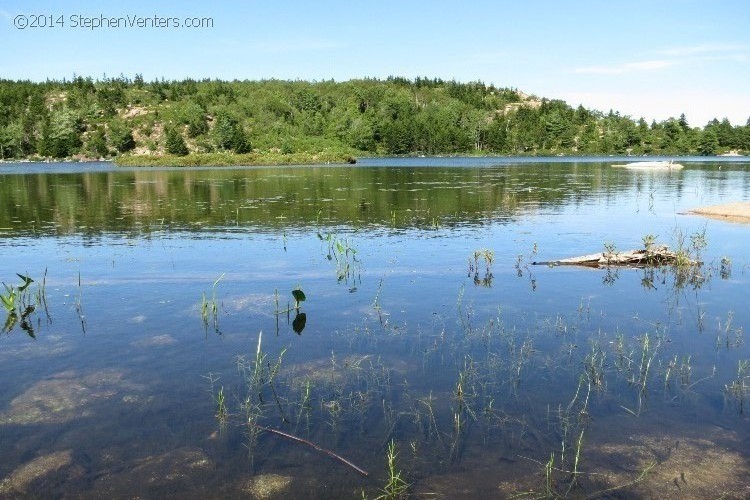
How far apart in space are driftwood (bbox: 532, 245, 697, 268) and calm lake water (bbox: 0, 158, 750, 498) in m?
1.18

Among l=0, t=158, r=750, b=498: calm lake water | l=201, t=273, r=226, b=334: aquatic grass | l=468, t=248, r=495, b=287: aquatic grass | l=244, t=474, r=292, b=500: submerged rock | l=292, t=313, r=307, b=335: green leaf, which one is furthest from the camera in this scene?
l=468, t=248, r=495, b=287: aquatic grass

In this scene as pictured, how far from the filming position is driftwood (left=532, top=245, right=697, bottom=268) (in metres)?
23.7

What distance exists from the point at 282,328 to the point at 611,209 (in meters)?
35.4

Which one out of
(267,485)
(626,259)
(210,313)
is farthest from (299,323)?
(626,259)

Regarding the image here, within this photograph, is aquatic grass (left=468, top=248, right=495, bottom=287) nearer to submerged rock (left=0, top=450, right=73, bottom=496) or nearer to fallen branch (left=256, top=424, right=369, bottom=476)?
fallen branch (left=256, top=424, right=369, bottom=476)

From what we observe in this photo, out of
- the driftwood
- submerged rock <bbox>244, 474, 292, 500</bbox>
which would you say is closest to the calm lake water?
submerged rock <bbox>244, 474, 292, 500</bbox>

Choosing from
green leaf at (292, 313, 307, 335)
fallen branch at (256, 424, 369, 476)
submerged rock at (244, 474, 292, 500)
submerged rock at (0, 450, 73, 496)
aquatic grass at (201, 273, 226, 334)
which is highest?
aquatic grass at (201, 273, 226, 334)

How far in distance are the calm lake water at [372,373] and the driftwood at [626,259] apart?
1177mm

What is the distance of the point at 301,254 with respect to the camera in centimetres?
2700

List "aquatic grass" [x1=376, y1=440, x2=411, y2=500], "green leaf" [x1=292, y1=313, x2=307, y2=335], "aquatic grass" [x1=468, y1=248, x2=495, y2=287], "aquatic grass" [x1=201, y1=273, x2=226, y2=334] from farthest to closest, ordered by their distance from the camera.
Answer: "aquatic grass" [x1=468, y1=248, x2=495, y2=287], "aquatic grass" [x1=201, y1=273, x2=226, y2=334], "green leaf" [x1=292, y1=313, x2=307, y2=335], "aquatic grass" [x1=376, y1=440, x2=411, y2=500]

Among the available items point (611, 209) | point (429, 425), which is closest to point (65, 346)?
point (429, 425)

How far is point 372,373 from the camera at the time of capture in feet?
41.9

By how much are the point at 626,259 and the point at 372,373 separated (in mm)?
15204

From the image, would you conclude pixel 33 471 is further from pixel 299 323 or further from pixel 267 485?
pixel 299 323
